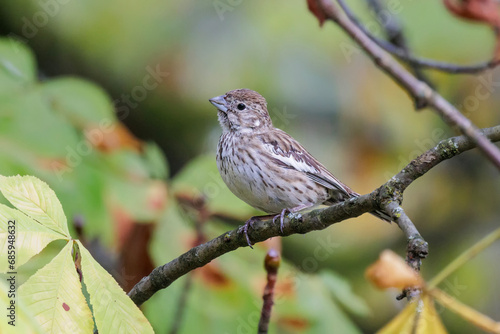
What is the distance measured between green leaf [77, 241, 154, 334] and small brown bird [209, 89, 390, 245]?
2167 millimetres

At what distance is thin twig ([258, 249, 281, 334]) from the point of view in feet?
7.23

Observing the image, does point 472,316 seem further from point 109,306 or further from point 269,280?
point 269,280

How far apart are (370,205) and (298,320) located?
162 centimetres

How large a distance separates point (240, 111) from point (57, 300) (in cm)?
317

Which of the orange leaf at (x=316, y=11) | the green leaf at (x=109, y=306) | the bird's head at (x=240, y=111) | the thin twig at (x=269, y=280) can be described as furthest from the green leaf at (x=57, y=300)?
the bird's head at (x=240, y=111)

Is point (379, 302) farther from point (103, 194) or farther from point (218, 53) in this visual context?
point (103, 194)

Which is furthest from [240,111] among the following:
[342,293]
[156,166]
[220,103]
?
[342,293]

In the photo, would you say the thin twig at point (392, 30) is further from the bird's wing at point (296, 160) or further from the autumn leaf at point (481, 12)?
the bird's wing at point (296, 160)

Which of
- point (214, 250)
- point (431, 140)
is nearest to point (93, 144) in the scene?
point (214, 250)

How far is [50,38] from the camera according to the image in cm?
519

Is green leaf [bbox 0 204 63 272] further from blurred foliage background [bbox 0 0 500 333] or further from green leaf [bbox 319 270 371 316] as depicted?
green leaf [bbox 319 270 371 316]

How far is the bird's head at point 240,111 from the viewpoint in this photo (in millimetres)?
4367

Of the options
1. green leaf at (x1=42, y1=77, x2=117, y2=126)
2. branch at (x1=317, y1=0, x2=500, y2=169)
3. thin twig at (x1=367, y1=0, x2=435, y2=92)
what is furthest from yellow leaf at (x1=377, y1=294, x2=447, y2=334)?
green leaf at (x1=42, y1=77, x2=117, y2=126)

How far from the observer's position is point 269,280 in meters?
2.24
